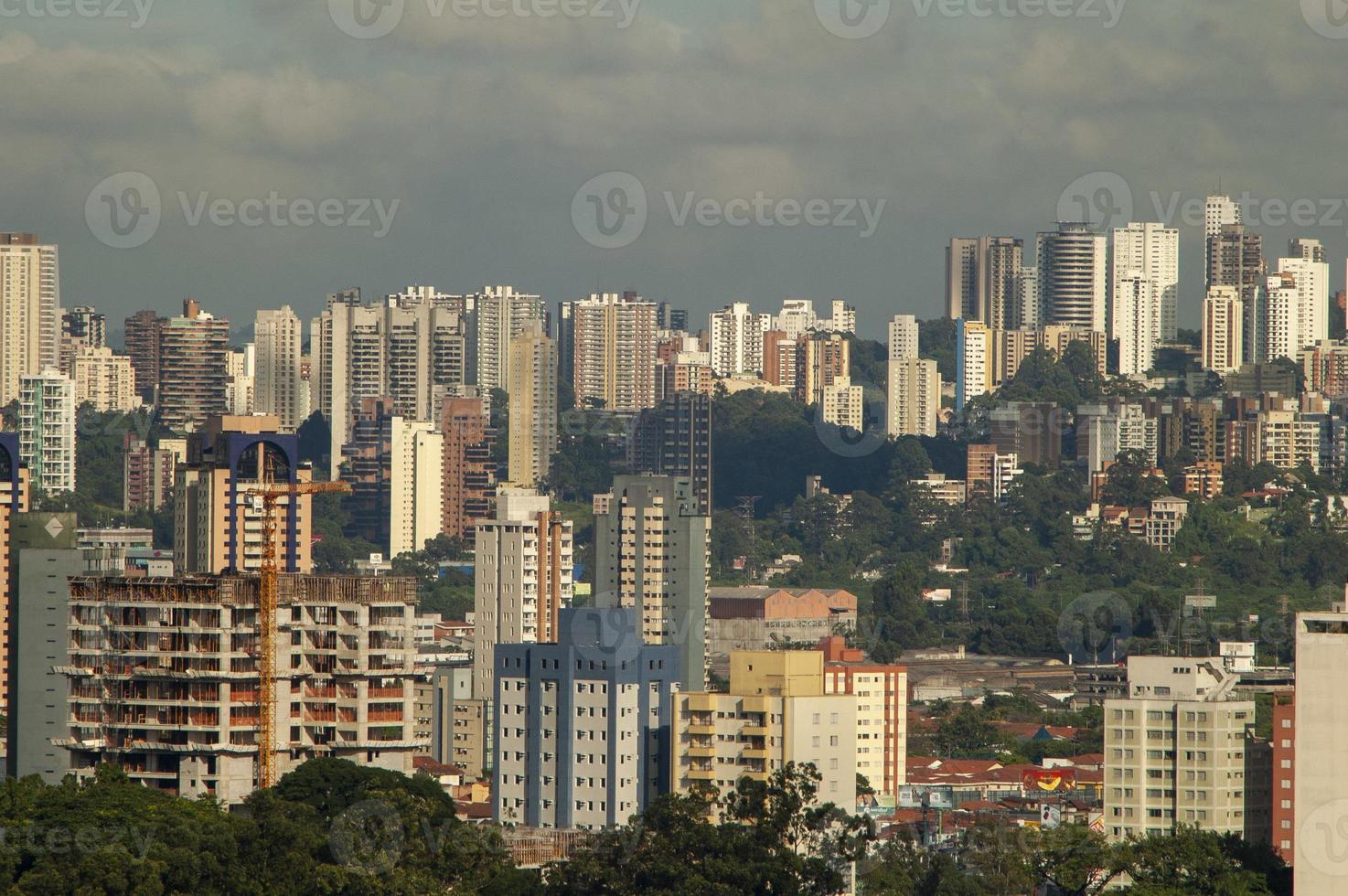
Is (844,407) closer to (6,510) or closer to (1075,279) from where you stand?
(1075,279)

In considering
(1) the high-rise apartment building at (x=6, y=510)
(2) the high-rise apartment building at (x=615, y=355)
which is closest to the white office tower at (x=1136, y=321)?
(2) the high-rise apartment building at (x=615, y=355)

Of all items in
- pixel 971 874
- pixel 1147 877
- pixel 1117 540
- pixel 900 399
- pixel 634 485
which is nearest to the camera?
pixel 1147 877

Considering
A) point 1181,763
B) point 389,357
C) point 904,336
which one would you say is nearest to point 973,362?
point 904,336

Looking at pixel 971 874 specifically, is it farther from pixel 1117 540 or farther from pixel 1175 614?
pixel 1117 540

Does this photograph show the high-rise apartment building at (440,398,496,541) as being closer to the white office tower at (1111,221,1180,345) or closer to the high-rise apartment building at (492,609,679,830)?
the white office tower at (1111,221,1180,345)

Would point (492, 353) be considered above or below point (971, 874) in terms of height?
above

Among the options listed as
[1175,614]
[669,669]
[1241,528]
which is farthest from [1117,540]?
[669,669]

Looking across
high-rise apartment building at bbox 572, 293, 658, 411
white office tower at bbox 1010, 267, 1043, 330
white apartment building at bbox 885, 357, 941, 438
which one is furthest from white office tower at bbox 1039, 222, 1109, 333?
high-rise apartment building at bbox 572, 293, 658, 411
